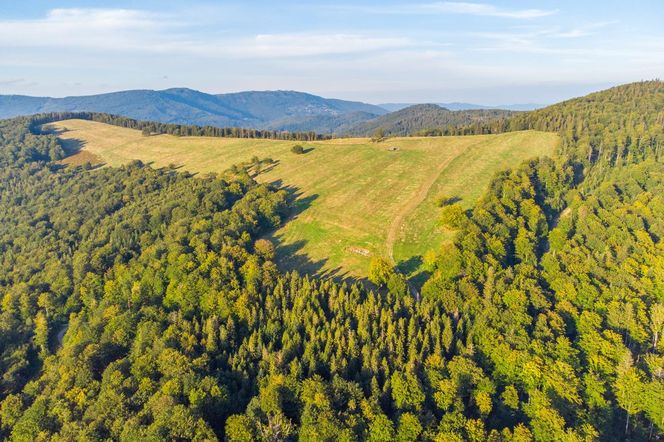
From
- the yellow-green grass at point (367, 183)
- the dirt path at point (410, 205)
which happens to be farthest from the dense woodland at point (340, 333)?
the dirt path at point (410, 205)

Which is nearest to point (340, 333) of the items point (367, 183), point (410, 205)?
point (410, 205)

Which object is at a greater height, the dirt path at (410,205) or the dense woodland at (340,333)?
the dirt path at (410,205)

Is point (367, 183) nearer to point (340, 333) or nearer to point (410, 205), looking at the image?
point (410, 205)

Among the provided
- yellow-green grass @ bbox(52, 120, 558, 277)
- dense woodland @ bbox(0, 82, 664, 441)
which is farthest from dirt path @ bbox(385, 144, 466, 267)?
dense woodland @ bbox(0, 82, 664, 441)

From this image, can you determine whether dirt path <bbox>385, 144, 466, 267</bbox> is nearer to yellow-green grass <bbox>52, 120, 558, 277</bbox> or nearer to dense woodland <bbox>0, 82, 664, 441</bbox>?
yellow-green grass <bbox>52, 120, 558, 277</bbox>

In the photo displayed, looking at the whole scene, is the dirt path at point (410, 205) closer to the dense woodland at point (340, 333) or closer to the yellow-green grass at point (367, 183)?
the yellow-green grass at point (367, 183)

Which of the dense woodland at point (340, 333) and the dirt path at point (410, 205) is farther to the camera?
the dirt path at point (410, 205)
